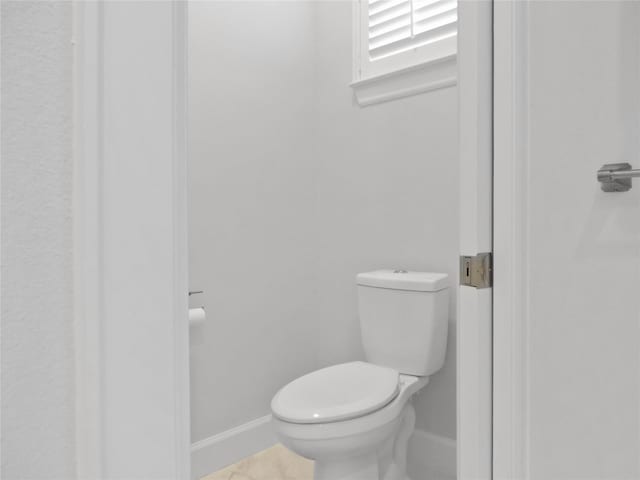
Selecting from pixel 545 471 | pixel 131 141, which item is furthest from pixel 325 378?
pixel 131 141

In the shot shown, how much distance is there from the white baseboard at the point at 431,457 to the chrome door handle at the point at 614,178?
1.28m

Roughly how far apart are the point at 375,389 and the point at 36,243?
4.31ft

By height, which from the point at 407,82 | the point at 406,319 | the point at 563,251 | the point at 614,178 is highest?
the point at 407,82

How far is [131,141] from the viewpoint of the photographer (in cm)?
36

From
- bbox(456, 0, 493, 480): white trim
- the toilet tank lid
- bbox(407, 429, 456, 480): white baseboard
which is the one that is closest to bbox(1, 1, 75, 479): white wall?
bbox(456, 0, 493, 480): white trim

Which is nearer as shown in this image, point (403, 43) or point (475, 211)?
point (475, 211)

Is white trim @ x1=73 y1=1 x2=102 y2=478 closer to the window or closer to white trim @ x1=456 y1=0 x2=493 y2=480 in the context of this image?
white trim @ x1=456 y1=0 x2=493 y2=480

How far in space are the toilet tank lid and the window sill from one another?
28.6 inches

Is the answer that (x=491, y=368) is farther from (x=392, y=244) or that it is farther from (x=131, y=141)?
(x=392, y=244)

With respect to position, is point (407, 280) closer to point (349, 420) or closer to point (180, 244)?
point (349, 420)

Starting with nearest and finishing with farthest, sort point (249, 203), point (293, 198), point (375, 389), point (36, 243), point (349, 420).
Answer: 1. point (36, 243)
2. point (349, 420)
3. point (375, 389)
4. point (249, 203)
5. point (293, 198)

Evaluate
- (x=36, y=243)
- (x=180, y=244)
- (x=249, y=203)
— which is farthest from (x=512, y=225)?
(x=249, y=203)

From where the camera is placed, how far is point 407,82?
1.91 metres

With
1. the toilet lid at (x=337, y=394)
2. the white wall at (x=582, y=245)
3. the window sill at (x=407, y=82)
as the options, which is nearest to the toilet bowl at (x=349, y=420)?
the toilet lid at (x=337, y=394)
